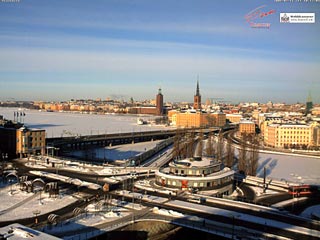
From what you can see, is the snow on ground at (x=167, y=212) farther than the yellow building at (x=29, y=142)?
No

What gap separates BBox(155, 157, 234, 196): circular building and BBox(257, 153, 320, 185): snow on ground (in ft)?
26.1

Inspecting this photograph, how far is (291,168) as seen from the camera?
109ft

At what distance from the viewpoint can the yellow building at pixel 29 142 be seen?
32.3 metres

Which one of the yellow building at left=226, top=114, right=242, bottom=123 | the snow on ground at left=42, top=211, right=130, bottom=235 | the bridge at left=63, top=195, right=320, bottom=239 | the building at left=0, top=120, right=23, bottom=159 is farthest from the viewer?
the yellow building at left=226, top=114, right=242, bottom=123

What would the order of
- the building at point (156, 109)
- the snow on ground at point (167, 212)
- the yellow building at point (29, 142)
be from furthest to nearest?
the building at point (156, 109)
the yellow building at point (29, 142)
the snow on ground at point (167, 212)

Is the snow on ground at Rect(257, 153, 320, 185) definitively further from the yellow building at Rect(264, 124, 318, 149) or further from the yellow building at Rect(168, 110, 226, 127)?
the yellow building at Rect(168, 110, 226, 127)

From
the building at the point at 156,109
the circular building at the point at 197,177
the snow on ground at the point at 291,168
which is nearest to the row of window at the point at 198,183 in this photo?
the circular building at the point at 197,177

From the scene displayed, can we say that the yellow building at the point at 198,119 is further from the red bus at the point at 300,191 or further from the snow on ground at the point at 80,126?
the red bus at the point at 300,191

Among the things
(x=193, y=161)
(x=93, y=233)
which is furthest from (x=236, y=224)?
(x=193, y=161)

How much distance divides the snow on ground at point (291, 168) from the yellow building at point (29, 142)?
18.9 metres

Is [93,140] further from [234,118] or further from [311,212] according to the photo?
[234,118]

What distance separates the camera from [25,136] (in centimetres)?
3228

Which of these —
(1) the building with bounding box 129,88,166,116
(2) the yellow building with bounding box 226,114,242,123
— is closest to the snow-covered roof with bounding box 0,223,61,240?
(2) the yellow building with bounding box 226,114,242,123

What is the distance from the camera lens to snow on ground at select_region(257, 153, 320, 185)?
28.1m
